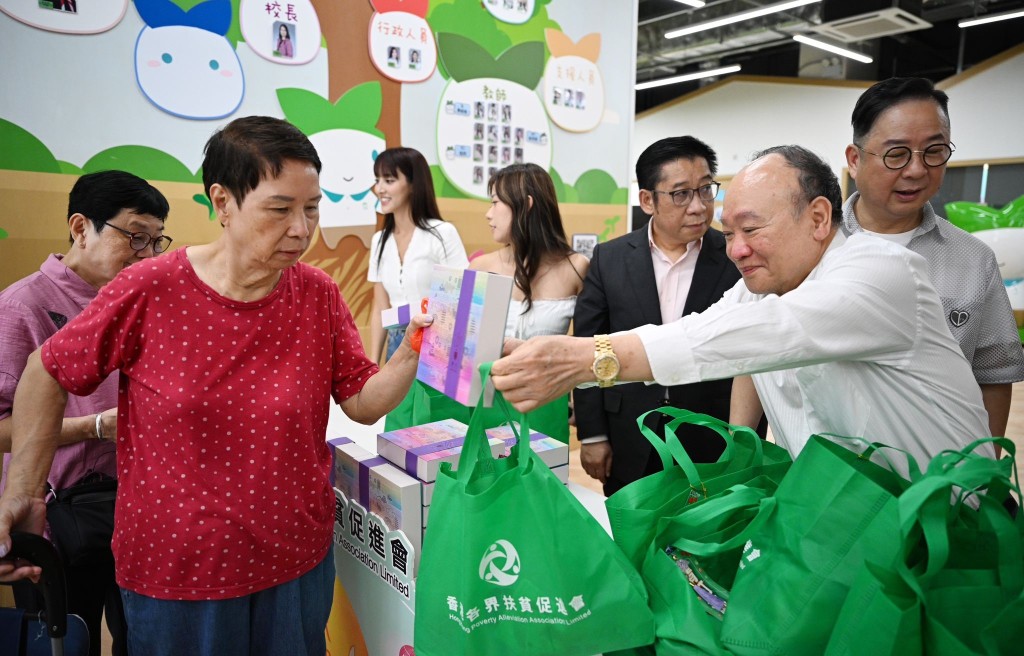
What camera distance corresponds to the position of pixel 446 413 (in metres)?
2.21

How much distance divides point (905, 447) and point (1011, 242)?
817 centimetres

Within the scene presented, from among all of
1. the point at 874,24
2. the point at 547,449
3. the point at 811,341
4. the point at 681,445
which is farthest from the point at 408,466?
the point at 874,24

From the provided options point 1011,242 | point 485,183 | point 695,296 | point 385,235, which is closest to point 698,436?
point 695,296

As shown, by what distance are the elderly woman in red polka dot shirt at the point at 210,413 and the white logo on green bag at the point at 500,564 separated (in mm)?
494

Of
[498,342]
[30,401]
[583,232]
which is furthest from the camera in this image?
[583,232]

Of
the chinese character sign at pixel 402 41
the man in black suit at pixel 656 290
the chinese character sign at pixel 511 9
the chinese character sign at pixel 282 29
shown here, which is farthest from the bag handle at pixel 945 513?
the chinese character sign at pixel 511 9

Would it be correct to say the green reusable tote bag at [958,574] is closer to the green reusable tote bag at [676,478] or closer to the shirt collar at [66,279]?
the green reusable tote bag at [676,478]

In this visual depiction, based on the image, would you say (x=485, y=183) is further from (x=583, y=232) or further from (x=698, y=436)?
(x=698, y=436)

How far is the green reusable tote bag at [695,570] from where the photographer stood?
937mm

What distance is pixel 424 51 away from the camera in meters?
3.66

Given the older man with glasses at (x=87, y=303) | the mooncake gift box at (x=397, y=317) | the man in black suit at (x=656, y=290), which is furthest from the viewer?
the man in black suit at (x=656, y=290)

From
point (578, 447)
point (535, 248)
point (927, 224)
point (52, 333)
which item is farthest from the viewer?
point (578, 447)

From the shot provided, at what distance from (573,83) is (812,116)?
9.35 m

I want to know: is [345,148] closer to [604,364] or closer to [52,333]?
[52,333]
